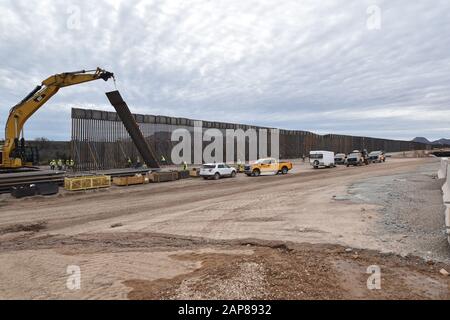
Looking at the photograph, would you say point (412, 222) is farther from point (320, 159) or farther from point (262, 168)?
point (320, 159)

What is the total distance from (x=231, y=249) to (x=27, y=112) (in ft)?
62.2

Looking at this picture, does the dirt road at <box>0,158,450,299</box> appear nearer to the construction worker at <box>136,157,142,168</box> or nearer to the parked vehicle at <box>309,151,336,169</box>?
the construction worker at <box>136,157,142,168</box>

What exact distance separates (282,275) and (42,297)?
4.02 m

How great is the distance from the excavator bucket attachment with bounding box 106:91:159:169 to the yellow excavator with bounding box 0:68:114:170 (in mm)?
3239

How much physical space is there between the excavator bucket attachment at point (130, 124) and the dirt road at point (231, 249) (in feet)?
41.7

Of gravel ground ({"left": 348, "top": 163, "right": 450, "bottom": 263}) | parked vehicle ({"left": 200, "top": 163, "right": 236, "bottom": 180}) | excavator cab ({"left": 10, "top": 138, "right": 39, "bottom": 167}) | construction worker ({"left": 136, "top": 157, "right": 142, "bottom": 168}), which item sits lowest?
gravel ground ({"left": 348, "top": 163, "right": 450, "bottom": 263})

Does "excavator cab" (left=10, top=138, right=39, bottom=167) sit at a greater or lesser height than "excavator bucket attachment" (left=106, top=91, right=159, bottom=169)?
lesser

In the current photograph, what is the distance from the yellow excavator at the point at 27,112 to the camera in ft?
67.5

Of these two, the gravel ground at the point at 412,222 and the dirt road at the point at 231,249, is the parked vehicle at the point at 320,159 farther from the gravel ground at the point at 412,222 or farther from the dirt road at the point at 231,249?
the dirt road at the point at 231,249

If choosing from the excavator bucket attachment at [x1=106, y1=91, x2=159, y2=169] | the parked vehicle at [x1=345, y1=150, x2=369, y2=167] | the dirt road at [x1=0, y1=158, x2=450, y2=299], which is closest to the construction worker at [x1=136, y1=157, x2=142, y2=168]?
the excavator bucket attachment at [x1=106, y1=91, x2=159, y2=169]

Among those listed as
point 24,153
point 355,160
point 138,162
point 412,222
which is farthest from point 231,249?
point 355,160

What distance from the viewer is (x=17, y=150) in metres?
20.9

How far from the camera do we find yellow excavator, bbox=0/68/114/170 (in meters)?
20.6
